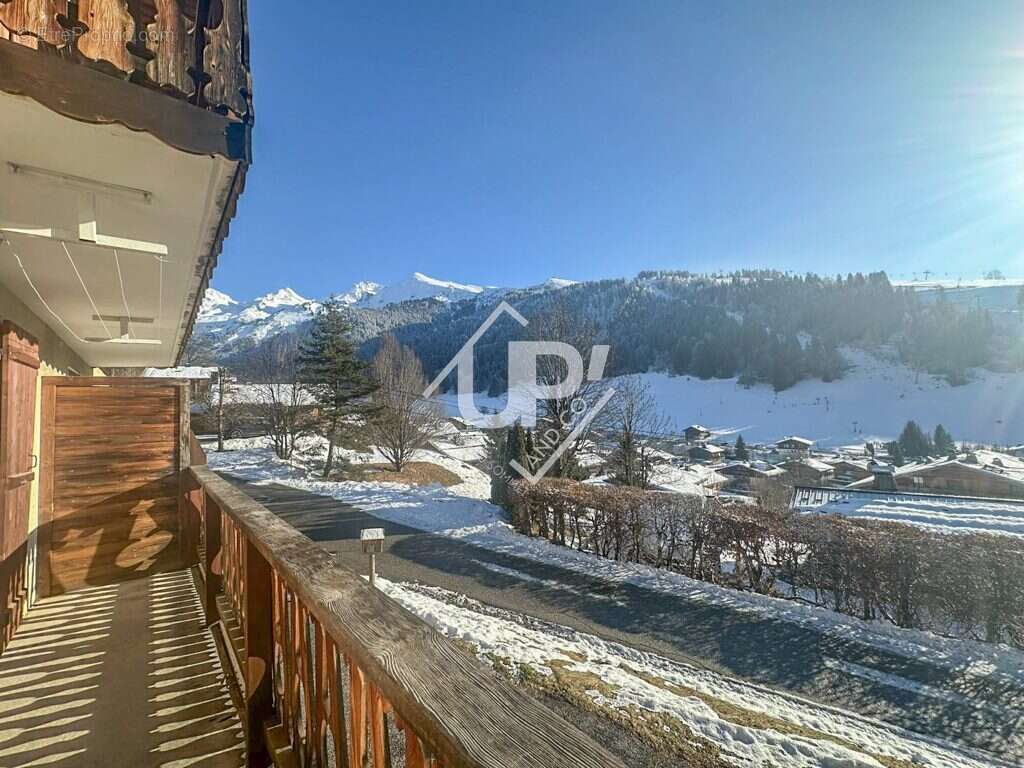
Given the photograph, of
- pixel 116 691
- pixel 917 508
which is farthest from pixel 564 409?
pixel 917 508

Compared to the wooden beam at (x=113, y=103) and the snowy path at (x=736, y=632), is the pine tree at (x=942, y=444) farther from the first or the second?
the wooden beam at (x=113, y=103)

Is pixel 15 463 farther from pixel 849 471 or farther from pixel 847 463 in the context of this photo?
pixel 847 463

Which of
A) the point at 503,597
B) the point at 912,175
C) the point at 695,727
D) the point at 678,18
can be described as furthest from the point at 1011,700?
the point at 912,175

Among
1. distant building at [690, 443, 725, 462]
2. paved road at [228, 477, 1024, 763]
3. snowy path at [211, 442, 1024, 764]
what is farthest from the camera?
distant building at [690, 443, 725, 462]

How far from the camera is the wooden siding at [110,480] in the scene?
11.8ft

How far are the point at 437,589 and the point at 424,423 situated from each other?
12585 millimetres

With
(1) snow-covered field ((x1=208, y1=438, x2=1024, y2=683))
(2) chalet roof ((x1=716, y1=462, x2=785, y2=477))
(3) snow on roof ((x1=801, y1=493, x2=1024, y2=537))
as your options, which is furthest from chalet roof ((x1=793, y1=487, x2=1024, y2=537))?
(2) chalet roof ((x1=716, y1=462, x2=785, y2=477))

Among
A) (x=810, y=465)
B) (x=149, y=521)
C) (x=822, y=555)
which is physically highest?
(x=149, y=521)

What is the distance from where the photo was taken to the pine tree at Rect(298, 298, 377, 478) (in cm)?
1753

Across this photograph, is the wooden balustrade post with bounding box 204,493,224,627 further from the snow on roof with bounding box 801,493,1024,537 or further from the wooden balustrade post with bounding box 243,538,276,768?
the snow on roof with bounding box 801,493,1024,537

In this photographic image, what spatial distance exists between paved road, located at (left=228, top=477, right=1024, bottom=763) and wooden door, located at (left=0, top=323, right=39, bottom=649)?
6.15 feet

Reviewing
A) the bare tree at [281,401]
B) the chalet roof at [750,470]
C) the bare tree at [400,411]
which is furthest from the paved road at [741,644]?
the chalet roof at [750,470]

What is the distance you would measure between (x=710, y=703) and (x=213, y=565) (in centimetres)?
391

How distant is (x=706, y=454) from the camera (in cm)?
3650
